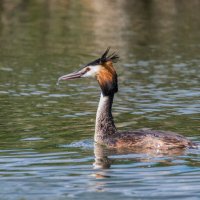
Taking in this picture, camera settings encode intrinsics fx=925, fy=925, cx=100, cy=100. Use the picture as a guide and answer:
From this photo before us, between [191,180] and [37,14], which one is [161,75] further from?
[37,14]

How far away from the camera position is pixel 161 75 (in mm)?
24891

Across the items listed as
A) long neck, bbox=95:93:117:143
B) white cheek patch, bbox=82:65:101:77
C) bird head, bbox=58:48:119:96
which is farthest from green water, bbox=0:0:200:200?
white cheek patch, bbox=82:65:101:77

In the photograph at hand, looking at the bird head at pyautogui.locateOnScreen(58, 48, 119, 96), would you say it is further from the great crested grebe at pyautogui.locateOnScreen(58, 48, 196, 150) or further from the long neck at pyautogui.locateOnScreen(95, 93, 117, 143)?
the long neck at pyautogui.locateOnScreen(95, 93, 117, 143)

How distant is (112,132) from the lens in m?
15.6

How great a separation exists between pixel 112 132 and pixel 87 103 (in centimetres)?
488

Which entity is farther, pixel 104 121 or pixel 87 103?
pixel 87 103

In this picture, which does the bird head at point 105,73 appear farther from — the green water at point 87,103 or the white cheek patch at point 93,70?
the green water at point 87,103

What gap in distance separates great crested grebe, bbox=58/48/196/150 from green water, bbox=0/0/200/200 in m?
0.33

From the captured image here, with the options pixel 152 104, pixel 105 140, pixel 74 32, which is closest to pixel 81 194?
pixel 105 140

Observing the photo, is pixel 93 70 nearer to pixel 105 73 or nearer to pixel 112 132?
pixel 105 73

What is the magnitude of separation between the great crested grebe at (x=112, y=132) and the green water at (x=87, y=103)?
33 centimetres

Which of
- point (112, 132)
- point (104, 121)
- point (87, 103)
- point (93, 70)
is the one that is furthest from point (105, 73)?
point (87, 103)

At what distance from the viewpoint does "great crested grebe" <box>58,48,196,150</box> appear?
575 inches

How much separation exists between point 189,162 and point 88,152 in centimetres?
198
